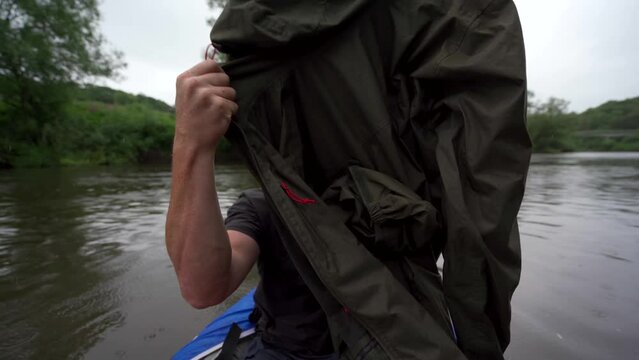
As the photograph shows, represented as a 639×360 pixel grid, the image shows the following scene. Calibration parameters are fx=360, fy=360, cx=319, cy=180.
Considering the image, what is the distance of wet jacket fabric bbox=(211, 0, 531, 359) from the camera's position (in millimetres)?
1188

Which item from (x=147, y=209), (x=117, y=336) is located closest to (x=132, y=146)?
(x=147, y=209)

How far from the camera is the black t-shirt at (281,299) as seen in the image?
65.6 inches

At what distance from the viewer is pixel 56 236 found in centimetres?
631

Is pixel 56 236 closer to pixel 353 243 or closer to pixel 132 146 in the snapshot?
pixel 353 243

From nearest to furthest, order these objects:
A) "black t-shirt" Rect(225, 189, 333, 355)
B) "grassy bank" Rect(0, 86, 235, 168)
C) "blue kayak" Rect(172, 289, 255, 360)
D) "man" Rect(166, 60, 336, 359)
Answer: "man" Rect(166, 60, 336, 359) < "black t-shirt" Rect(225, 189, 333, 355) < "blue kayak" Rect(172, 289, 255, 360) < "grassy bank" Rect(0, 86, 235, 168)

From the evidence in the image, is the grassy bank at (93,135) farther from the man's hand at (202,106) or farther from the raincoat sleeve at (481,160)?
the raincoat sleeve at (481,160)

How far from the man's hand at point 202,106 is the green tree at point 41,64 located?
85.0 feet

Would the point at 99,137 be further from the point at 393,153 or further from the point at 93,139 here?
the point at 393,153

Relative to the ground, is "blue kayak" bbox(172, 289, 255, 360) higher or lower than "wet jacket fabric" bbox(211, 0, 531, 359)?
lower

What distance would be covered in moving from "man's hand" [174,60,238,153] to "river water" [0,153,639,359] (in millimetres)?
2431

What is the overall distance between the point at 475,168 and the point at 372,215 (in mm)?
380

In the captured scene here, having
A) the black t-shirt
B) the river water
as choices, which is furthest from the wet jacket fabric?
the river water

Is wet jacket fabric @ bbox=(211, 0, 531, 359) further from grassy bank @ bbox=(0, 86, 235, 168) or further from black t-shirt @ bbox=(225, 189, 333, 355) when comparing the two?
grassy bank @ bbox=(0, 86, 235, 168)

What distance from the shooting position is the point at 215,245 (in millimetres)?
1398
